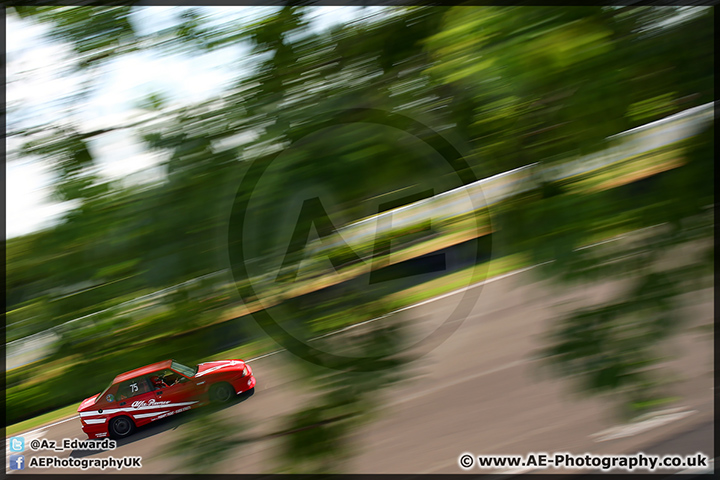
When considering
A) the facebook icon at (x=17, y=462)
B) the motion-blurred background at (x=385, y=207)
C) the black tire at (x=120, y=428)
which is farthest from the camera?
the black tire at (x=120, y=428)

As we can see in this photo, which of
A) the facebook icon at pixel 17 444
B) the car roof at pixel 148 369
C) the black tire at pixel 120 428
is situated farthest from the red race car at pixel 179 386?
the black tire at pixel 120 428

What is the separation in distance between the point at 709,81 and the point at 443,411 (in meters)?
2.80

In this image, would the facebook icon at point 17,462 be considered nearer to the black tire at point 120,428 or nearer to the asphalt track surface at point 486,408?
the asphalt track surface at point 486,408

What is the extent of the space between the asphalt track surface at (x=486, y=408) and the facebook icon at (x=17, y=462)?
0.15 ft

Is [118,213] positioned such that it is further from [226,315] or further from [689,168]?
[689,168]

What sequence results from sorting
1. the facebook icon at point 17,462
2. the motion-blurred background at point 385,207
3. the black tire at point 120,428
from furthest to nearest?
1. the black tire at point 120,428
2. the facebook icon at point 17,462
3. the motion-blurred background at point 385,207

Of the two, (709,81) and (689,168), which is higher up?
(709,81)

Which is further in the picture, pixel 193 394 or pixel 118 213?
pixel 193 394

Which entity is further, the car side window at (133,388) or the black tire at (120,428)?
the black tire at (120,428)

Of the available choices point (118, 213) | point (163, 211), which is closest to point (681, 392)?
point (163, 211)

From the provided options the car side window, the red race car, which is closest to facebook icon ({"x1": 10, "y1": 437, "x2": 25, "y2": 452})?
the red race car

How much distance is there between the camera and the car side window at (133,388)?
1442 mm

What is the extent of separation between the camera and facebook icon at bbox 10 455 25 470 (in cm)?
156

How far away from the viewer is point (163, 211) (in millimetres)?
1052
